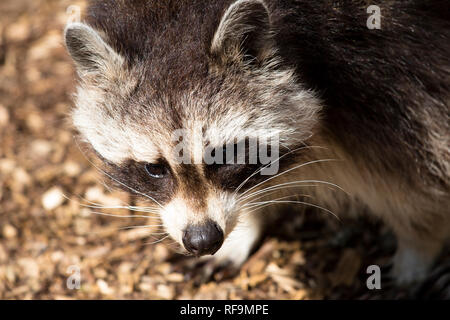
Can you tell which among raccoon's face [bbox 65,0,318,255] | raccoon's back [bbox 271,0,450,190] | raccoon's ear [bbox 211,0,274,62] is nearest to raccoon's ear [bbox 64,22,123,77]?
raccoon's face [bbox 65,0,318,255]

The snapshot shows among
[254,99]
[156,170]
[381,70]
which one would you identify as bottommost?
[156,170]

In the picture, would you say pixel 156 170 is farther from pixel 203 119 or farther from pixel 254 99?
pixel 254 99

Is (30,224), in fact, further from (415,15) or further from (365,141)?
(415,15)

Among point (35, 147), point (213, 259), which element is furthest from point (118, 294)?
point (35, 147)

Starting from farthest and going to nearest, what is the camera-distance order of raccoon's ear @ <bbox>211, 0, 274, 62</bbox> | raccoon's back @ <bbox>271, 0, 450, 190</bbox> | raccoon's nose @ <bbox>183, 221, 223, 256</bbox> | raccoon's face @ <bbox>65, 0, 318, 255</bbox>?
raccoon's back @ <bbox>271, 0, 450, 190</bbox> → raccoon's nose @ <bbox>183, 221, 223, 256</bbox> → raccoon's face @ <bbox>65, 0, 318, 255</bbox> → raccoon's ear @ <bbox>211, 0, 274, 62</bbox>

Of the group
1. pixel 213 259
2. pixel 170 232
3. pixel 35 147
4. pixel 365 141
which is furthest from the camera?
pixel 35 147

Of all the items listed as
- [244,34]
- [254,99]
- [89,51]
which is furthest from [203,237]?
[89,51]

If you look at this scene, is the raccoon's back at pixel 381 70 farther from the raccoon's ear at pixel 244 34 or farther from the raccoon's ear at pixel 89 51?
the raccoon's ear at pixel 89 51

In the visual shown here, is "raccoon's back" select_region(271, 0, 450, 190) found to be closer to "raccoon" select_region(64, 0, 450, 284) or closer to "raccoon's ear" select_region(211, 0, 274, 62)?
"raccoon" select_region(64, 0, 450, 284)
